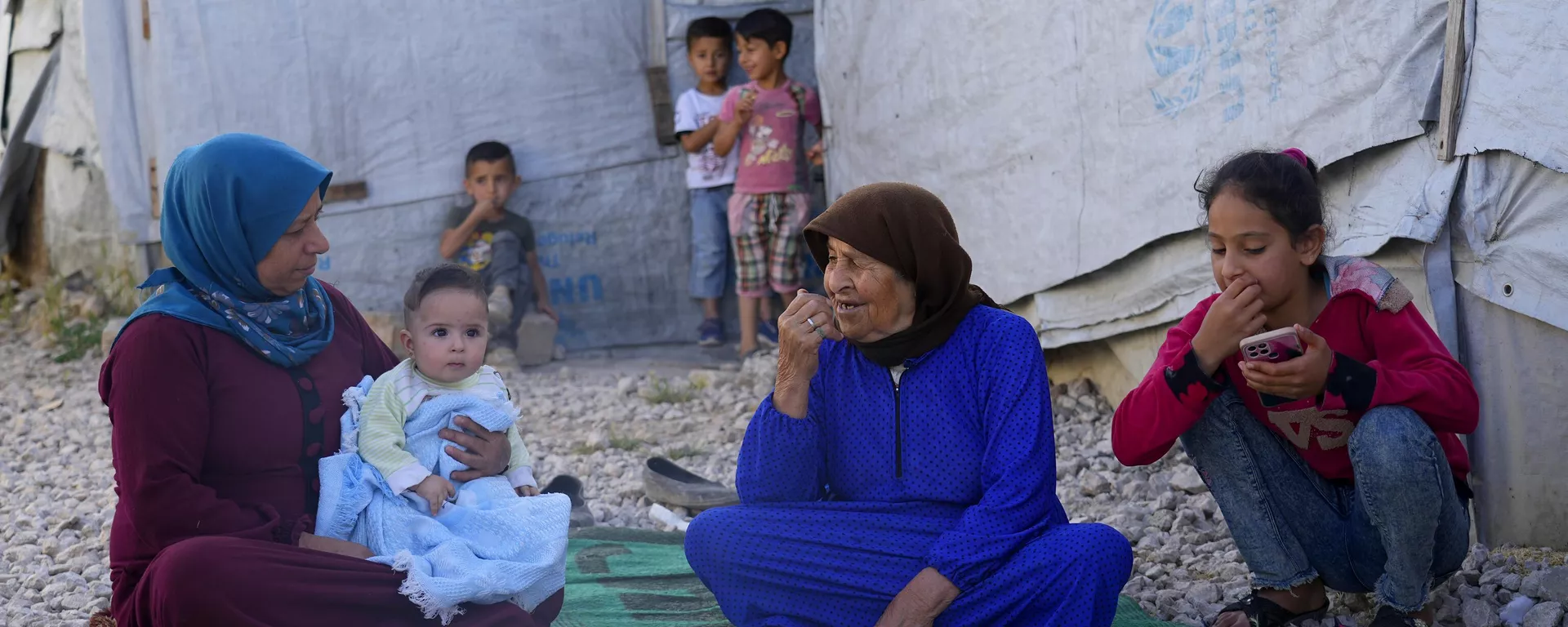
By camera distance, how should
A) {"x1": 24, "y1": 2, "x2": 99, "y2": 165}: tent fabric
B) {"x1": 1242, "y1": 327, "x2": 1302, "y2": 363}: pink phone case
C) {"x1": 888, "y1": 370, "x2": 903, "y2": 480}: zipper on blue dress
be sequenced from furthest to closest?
{"x1": 24, "y1": 2, "x2": 99, "y2": 165}: tent fabric < {"x1": 888, "y1": 370, "x2": 903, "y2": 480}: zipper on blue dress < {"x1": 1242, "y1": 327, "x2": 1302, "y2": 363}: pink phone case

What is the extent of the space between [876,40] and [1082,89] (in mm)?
1926

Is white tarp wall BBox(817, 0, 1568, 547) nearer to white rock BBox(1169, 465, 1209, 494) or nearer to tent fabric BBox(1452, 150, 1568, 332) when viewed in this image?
tent fabric BBox(1452, 150, 1568, 332)

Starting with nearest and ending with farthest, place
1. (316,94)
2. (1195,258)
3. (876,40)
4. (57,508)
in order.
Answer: (1195,258) → (57,508) → (876,40) → (316,94)

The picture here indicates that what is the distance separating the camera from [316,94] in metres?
7.44

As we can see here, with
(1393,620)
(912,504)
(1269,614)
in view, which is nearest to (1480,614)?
(1393,620)

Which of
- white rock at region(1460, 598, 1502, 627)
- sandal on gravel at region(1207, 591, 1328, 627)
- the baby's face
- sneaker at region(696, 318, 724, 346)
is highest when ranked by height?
the baby's face

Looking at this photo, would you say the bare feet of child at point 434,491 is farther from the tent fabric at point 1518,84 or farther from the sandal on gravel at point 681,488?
the tent fabric at point 1518,84

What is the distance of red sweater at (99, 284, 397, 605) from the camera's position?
2.58 meters

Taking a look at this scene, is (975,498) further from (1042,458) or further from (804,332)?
(804,332)

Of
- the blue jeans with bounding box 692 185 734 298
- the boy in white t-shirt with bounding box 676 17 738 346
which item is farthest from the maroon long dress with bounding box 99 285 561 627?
the blue jeans with bounding box 692 185 734 298

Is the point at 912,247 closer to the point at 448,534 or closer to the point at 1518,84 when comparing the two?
the point at 448,534

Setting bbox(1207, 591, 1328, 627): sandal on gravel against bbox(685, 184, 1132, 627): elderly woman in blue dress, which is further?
bbox(1207, 591, 1328, 627): sandal on gravel

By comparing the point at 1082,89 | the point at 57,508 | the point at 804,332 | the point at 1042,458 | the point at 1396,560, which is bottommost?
the point at 57,508

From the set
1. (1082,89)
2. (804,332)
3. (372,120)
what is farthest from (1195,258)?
(372,120)
